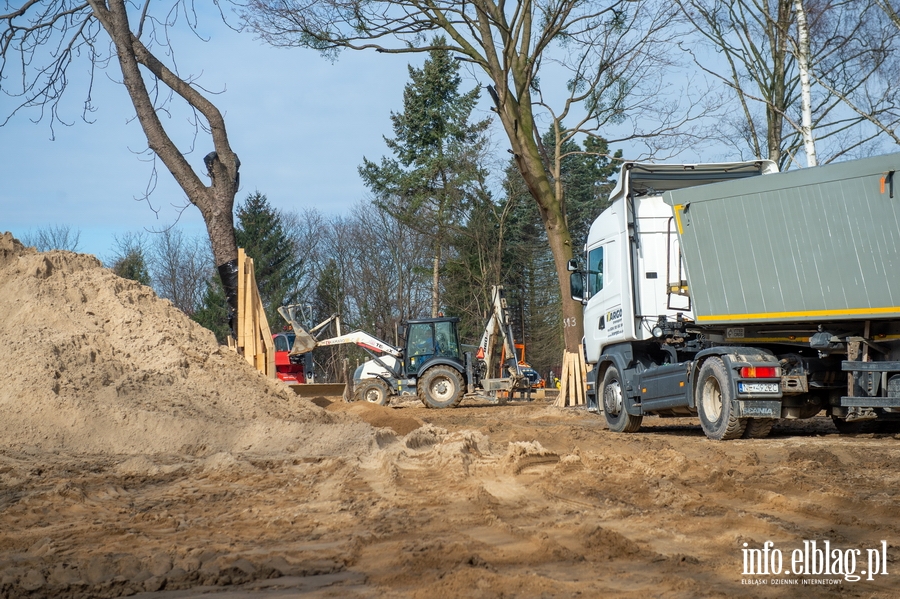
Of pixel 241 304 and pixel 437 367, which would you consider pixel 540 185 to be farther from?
pixel 241 304

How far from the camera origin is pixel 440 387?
22750 millimetres

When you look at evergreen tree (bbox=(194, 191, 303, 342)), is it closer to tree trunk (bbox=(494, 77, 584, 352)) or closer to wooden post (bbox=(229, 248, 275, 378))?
tree trunk (bbox=(494, 77, 584, 352))

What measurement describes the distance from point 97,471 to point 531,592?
5.34 meters

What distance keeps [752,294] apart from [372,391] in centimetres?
1443

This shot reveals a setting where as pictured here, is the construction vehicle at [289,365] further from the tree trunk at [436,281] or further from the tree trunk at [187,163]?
the tree trunk at [436,281]

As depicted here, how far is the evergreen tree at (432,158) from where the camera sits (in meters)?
38.3

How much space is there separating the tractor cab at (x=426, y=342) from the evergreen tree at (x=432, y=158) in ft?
50.7

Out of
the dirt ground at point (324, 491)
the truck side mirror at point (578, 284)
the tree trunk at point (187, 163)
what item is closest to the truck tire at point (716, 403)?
the dirt ground at point (324, 491)

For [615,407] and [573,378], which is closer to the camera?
[615,407]

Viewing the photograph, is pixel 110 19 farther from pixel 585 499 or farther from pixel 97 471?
pixel 585 499

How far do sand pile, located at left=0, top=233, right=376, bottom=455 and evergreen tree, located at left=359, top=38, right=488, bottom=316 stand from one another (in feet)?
88.0

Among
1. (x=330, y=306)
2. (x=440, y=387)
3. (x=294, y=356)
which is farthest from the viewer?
(x=330, y=306)

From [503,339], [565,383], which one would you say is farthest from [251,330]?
[503,339]

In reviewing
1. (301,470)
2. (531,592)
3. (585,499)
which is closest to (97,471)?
(301,470)
